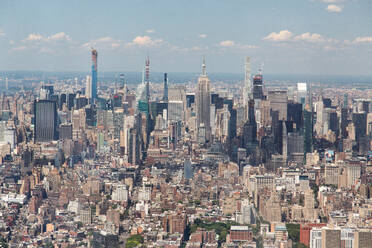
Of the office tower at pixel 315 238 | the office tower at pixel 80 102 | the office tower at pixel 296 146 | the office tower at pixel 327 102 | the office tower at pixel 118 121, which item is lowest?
the office tower at pixel 315 238

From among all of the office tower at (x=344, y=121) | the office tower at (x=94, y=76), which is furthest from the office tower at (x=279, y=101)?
the office tower at (x=94, y=76)

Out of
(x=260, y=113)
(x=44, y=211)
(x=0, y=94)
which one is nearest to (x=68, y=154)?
(x=0, y=94)

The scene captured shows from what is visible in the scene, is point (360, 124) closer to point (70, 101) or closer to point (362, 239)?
point (70, 101)

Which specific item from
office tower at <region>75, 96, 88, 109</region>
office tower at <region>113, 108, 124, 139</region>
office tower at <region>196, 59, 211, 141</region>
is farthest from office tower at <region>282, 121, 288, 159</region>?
office tower at <region>75, 96, 88, 109</region>

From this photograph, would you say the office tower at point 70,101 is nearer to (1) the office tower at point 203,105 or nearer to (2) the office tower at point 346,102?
(1) the office tower at point 203,105

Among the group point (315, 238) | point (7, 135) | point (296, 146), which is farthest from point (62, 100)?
point (315, 238)
